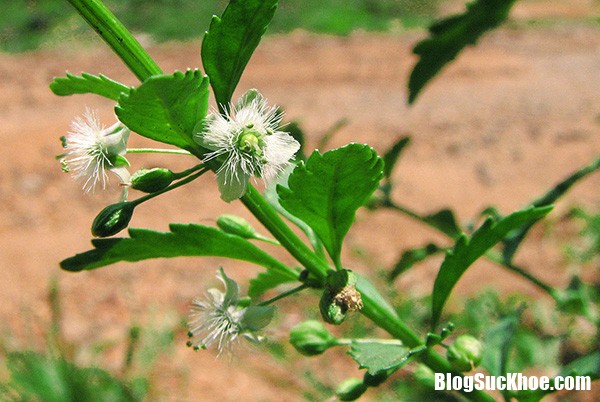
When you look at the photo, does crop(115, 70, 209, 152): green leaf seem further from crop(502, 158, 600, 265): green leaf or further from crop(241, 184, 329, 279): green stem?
crop(502, 158, 600, 265): green leaf

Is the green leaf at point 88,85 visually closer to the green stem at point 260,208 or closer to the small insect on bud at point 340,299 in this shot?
the green stem at point 260,208

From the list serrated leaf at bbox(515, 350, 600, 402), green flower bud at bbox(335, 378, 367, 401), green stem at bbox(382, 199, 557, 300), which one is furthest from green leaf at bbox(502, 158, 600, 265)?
green flower bud at bbox(335, 378, 367, 401)

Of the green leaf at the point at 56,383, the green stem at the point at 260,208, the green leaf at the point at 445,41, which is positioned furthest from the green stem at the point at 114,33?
the green leaf at the point at 56,383

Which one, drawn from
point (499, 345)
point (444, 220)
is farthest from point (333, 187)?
point (444, 220)

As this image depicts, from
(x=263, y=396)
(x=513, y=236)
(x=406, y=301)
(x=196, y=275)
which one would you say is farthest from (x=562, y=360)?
(x=196, y=275)

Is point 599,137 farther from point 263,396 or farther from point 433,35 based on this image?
point 433,35

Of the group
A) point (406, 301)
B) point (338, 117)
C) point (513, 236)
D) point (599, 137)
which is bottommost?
point (513, 236)

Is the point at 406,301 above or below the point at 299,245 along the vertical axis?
above
